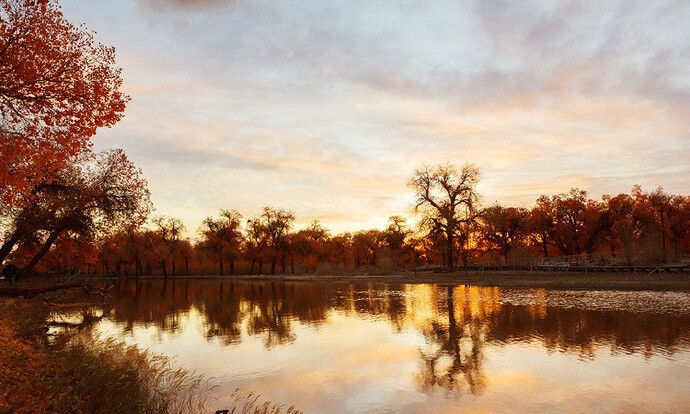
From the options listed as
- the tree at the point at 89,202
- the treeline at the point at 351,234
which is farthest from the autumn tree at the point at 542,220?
the tree at the point at 89,202

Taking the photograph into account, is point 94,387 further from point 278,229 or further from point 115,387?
point 278,229

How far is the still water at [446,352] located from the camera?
1375 centimetres

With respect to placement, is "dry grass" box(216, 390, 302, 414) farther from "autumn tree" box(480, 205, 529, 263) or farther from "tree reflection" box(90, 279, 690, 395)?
"autumn tree" box(480, 205, 529, 263)

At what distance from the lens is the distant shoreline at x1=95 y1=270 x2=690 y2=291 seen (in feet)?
140

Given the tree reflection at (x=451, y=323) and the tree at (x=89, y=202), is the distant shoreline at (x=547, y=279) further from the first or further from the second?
the tree at (x=89, y=202)

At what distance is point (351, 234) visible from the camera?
14662 cm

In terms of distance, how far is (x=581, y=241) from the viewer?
9406cm

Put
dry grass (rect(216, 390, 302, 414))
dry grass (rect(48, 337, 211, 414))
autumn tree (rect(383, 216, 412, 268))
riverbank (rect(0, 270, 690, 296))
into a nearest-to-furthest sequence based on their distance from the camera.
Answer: dry grass (rect(48, 337, 211, 414)) < dry grass (rect(216, 390, 302, 414)) < riverbank (rect(0, 270, 690, 296)) < autumn tree (rect(383, 216, 412, 268))

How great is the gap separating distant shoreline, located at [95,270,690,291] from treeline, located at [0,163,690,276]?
5.10 m

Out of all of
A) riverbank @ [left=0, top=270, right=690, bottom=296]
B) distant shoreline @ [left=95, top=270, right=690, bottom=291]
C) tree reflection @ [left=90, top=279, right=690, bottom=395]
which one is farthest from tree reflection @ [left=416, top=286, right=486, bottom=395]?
distant shoreline @ [left=95, top=270, right=690, bottom=291]

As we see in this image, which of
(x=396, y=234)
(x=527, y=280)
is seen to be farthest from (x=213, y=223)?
(x=527, y=280)

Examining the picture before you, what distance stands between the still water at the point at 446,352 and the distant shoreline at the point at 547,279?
229 inches

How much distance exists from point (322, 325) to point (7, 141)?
19.8 metres

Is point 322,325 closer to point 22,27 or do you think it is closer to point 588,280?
point 22,27
